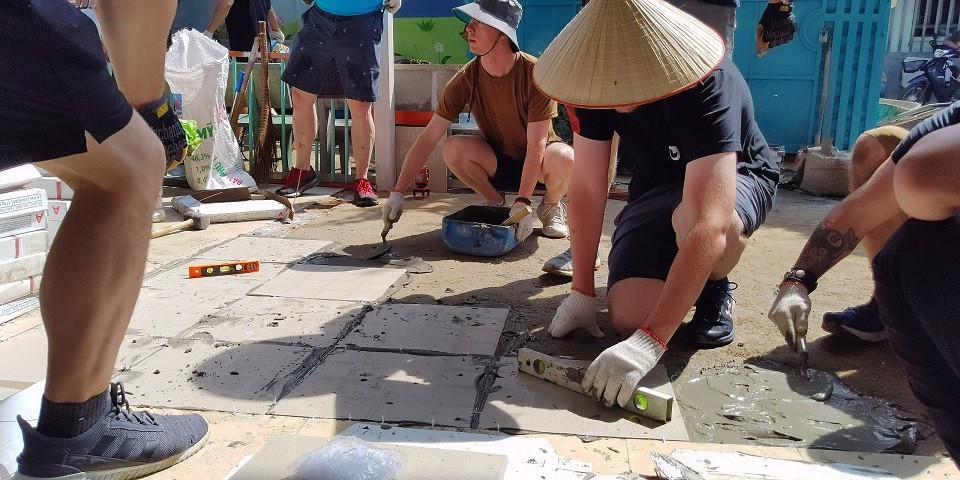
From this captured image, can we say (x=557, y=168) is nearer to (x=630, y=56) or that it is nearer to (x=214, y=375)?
(x=630, y=56)

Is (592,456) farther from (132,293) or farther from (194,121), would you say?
(194,121)

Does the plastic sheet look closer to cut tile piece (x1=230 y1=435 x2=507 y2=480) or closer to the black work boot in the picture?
cut tile piece (x1=230 y1=435 x2=507 y2=480)

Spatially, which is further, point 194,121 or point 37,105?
point 194,121

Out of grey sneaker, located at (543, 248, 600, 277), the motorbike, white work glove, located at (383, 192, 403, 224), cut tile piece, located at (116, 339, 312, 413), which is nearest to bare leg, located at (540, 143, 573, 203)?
grey sneaker, located at (543, 248, 600, 277)

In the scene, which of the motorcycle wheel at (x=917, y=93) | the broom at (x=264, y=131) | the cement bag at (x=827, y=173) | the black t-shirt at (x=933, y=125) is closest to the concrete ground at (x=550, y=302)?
the cement bag at (x=827, y=173)

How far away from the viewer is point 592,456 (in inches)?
68.7

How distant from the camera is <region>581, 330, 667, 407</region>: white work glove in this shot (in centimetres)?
191

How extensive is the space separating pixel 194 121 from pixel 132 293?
3.49 m

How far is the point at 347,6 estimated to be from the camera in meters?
4.73

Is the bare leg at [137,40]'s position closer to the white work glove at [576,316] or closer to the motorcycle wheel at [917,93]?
the white work glove at [576,316]

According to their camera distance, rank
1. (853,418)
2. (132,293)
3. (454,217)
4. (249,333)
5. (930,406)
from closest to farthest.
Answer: (930,406) → (132,293) → (853,418) → (249,333) → (454,217)

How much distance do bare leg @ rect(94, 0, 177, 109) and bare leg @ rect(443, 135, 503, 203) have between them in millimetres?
2437

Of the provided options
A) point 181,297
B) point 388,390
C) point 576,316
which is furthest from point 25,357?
point 576,316

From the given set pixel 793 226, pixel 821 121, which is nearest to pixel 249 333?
pixel 793 226
